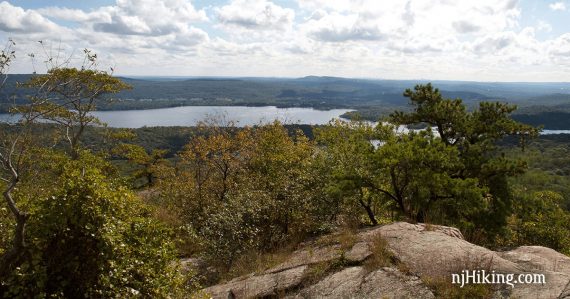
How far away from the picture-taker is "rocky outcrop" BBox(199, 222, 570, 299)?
34.4 feet

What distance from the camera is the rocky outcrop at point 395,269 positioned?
1050 centimetres

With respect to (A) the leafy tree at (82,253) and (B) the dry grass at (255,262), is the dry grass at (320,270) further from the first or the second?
(A) the leafy tree at (82,253)

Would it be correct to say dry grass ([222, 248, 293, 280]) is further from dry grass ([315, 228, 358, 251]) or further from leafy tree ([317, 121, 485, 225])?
leafy tree ([317, 121, 485, 225])

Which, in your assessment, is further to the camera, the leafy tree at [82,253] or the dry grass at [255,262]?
the dry grass at [255,262]

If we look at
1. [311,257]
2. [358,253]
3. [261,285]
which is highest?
[358,253]

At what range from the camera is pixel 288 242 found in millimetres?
17672

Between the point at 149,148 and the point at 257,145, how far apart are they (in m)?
134

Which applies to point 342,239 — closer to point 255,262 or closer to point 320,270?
point 320,270

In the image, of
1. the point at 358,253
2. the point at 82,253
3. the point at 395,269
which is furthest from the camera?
the point at 358,253

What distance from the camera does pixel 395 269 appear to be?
38.2ft

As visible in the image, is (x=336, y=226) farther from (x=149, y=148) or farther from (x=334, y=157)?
(x=149, y=148)

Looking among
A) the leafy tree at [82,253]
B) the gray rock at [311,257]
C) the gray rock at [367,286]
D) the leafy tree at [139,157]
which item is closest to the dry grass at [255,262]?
the gray rock at [311,257]

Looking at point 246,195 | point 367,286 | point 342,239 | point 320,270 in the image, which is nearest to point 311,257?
point 320,270

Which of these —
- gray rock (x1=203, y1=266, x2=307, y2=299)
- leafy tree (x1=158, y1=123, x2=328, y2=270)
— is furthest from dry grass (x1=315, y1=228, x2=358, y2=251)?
leafy tree (x1=158, y1=123, x2=328, y2=270)
